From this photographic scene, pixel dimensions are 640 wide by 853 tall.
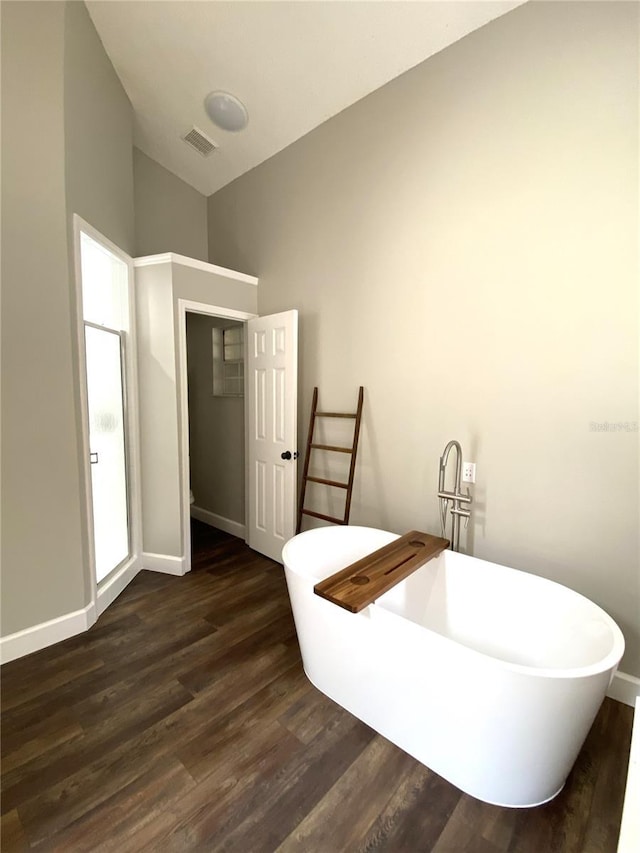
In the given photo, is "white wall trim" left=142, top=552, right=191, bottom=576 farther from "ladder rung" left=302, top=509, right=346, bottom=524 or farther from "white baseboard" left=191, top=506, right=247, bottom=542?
"ladder rung" left=302, top=509, right=346, bottom=524

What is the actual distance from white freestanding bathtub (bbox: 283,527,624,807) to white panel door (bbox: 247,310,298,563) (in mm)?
909

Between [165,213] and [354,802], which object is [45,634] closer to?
[354,802]

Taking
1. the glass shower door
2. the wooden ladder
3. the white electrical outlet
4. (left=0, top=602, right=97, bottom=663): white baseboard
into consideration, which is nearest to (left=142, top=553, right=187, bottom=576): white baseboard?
the glass shower door

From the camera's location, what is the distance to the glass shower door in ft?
8.14

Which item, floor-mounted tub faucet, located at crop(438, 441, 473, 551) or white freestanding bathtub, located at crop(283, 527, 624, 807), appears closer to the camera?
white freestanding bathtub, located at crop(283, 527, 624, 807)

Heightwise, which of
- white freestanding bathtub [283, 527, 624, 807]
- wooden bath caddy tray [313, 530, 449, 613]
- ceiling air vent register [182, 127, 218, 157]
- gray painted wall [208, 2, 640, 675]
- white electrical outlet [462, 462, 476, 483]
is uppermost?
ceiling air vent register [182, 127, 218, 157]

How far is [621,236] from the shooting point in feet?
5.43

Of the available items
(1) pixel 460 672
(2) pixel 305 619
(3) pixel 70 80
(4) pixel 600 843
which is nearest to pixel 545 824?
(4) pixel 600 843

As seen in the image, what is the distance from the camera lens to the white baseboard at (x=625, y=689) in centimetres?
171

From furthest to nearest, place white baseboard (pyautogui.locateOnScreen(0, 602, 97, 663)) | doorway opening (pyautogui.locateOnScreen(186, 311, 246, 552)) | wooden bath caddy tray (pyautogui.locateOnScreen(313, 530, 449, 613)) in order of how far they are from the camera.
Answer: doorway opening (pyautogui.locateOnScreen(186, 311, 246, 552)) → white baseboard (pyautogui.locateOnScreen(0, 602, 97, 663)) → wooden bath caddy tray (pyautogui.locateOnScreen(313, 530, 449, 613))

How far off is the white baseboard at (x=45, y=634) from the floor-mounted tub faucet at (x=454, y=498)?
7.21 ft

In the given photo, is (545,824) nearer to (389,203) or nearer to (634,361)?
(634,361)

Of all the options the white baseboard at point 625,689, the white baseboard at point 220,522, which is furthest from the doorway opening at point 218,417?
the white baseboard at point 625,689

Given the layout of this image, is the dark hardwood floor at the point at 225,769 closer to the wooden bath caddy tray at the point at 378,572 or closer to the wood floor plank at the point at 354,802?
the wood floor plank at the point at 354,802
